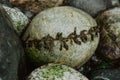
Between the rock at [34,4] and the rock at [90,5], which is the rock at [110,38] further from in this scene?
the rock at [34,4]

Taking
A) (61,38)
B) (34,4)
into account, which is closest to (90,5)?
(34,4)

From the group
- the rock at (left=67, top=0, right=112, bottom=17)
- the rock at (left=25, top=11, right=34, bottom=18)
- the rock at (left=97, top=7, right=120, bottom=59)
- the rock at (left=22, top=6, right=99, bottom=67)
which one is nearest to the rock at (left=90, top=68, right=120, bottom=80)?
the rock at (left=22, top=6, right=99, bottom=67)

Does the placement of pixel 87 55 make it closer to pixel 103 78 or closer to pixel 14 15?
pixel 103 78

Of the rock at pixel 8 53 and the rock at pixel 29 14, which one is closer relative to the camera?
the rock at pixel 8 53

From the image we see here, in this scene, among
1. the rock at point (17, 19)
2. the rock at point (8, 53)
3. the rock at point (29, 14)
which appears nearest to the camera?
the rock at point (8, 53)

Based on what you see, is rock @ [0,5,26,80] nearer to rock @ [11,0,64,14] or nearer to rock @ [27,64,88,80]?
rock @ [27,64,88,80]

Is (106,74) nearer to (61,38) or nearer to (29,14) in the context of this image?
(61,38)

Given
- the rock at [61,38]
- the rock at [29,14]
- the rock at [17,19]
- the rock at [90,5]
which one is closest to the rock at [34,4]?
the rock at [29,14]
